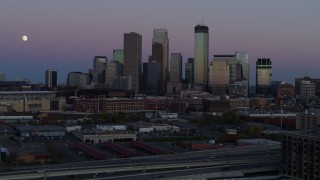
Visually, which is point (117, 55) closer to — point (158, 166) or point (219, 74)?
point (219, 74)

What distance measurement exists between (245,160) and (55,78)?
6627 centimetres

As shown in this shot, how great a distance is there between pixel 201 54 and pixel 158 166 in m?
71.4

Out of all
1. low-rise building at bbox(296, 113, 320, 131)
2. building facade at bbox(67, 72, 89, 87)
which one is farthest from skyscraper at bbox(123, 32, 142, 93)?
low-rise building at bbox(296, 113, 320, 131)

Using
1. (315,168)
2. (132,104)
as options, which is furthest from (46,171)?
(132,104)

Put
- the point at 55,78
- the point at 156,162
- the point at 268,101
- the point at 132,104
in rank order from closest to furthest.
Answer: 1. the point at 156,162
2. the point at 132,104
3. the point at 268,101
4. the point at 55,78

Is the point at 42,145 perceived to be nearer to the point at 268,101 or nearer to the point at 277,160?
the point at 277,160

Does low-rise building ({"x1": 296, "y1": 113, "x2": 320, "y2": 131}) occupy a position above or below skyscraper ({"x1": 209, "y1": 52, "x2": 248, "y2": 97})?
below

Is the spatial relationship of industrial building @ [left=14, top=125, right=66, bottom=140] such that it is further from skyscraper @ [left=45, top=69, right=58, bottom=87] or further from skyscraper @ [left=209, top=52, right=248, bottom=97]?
skyscraper @ [left=45, top=69, right=58, bottom=87]

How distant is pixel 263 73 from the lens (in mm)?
86188

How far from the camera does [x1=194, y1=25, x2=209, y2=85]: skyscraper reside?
87250mm

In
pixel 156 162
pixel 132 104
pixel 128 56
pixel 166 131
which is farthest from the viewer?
pixel 128 56

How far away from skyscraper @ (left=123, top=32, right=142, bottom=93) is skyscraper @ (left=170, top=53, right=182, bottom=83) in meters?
11.7

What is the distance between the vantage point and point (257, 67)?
87.1m

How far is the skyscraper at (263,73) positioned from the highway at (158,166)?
65105 millimetres
